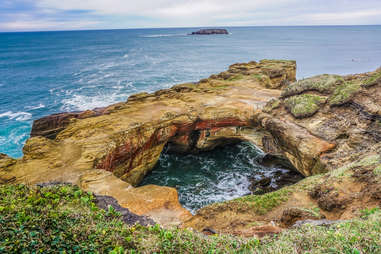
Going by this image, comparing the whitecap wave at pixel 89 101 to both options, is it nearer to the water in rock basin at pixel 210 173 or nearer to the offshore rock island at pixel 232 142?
the offshore rock island at pixel 232 142

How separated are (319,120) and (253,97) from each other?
8061 millimetres

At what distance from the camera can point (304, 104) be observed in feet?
63.3

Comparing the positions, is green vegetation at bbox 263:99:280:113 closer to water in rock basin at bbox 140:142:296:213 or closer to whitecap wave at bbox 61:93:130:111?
water in rock basin at bbox 140:142:296:213

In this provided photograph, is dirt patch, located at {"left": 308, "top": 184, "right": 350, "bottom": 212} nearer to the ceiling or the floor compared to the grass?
nearer to the floor

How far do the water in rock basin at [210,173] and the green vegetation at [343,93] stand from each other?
8.17m

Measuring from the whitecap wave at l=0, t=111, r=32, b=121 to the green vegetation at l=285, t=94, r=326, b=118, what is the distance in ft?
120

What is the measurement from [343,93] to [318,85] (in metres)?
2.74

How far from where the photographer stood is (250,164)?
24.5 m

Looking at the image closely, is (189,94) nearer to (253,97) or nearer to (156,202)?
(253,97)

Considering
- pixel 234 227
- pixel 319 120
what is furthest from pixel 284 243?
pixel 319 120

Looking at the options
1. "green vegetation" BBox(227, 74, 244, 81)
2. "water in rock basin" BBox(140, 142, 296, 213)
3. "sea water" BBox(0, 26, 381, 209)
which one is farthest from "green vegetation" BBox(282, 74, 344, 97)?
"green vegetation" BBox(227, 74, 244, 81)

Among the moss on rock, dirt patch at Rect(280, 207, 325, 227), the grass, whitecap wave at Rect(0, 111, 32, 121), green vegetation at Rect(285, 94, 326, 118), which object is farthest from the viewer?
whitecap wave at Rect(0, 111, 32, 121)

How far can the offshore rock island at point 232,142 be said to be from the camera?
38.7 ft

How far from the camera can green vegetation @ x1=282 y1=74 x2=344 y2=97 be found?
2020 centimetres
